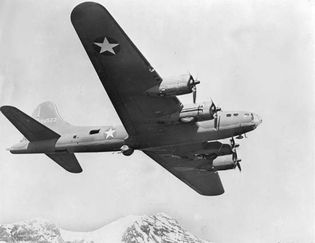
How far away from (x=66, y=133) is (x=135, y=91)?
6989 mm

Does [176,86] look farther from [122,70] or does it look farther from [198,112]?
[122,70]

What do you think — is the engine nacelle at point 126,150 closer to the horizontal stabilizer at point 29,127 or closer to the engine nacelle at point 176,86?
the engine nacelle at point 176,86

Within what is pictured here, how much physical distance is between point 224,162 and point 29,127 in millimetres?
10900

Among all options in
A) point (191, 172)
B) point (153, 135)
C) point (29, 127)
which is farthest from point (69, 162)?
point (191, 172)

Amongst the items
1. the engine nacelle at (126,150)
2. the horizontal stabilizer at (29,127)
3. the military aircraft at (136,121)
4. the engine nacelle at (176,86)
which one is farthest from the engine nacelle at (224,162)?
the horizontal stabilizer at (29,127)

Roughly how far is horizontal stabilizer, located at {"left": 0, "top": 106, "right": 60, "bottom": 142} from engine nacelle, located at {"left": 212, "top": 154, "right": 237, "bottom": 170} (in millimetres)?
8958

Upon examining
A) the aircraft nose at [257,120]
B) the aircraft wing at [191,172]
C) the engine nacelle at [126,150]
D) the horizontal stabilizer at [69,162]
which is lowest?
the aircraft wing at [191,172]

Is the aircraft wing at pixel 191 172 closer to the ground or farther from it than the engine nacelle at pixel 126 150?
closer to the ground

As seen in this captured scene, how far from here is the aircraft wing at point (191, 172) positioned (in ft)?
84.5

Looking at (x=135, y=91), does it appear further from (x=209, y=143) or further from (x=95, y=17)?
(x=209, y=143)

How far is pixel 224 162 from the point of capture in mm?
24875

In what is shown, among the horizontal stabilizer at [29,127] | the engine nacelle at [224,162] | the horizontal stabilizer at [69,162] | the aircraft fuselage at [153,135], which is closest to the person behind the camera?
the aircraft fuselage at [153,135]

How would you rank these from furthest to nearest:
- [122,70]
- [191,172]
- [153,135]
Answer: [191,172] < [153,135] < [122,70]

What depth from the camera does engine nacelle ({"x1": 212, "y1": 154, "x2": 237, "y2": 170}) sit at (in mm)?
24703
